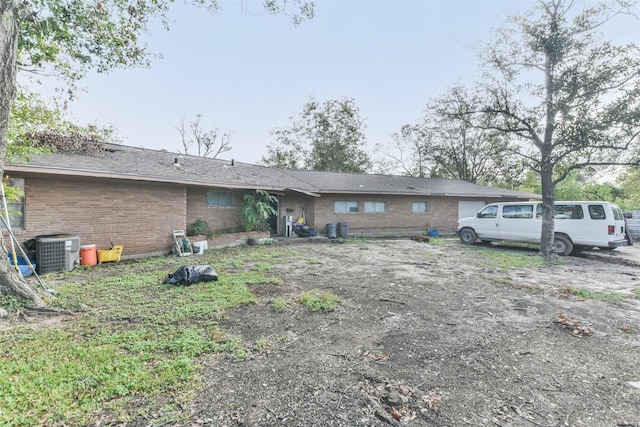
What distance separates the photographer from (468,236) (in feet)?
39.9

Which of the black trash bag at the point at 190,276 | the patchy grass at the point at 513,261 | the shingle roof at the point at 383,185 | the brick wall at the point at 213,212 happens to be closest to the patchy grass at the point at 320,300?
the black trash bag at the point at 190,276

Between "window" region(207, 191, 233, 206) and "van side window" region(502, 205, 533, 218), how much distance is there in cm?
Answer: 1122

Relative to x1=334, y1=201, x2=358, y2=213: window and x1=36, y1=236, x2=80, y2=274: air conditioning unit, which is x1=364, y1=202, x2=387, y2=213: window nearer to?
x1=334, y1=201, x2=358, y2=213: window

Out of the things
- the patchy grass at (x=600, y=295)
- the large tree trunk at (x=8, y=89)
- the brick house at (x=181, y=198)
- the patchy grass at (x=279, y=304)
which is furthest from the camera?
the brick house at (x=181, y=198)

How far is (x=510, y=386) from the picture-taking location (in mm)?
2488

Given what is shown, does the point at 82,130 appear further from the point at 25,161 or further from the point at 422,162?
the point at 422,162

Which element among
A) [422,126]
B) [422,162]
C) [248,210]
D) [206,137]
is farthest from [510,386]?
[206,137]

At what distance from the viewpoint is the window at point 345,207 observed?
14931 millimetres

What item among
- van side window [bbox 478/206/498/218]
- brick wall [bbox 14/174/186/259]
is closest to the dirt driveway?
brick wall [bbox 14/174/186/259]

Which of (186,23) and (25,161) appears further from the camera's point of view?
(186,23)

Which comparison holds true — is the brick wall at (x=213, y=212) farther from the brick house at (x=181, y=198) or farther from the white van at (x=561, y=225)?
the white van at (x=561, y=225)

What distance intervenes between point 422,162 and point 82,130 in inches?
1074

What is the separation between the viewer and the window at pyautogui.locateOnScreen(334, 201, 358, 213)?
14931 mm

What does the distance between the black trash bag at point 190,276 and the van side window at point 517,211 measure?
35.7 ft
